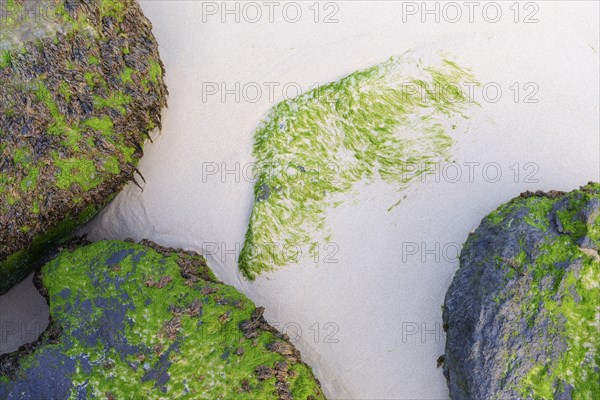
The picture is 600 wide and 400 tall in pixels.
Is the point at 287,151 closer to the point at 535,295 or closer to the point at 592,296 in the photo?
the point at 535,295

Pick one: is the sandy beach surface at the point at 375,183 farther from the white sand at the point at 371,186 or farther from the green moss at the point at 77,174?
the green moss at the point at 77,174

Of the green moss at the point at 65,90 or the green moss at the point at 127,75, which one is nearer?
the green moss at the point at 65,90

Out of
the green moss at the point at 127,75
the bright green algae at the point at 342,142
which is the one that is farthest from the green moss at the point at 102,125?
the bright green algae at the point at 342,142

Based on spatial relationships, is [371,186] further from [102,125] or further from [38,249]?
[38,249]

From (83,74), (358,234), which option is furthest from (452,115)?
(83,74)

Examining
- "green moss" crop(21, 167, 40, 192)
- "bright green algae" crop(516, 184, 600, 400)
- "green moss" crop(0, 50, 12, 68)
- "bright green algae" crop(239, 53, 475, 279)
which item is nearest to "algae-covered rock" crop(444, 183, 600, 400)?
"bright green algae" crop(516, 184, 600, 400)

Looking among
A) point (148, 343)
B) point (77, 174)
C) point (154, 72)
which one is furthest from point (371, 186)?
point (77, 174)
